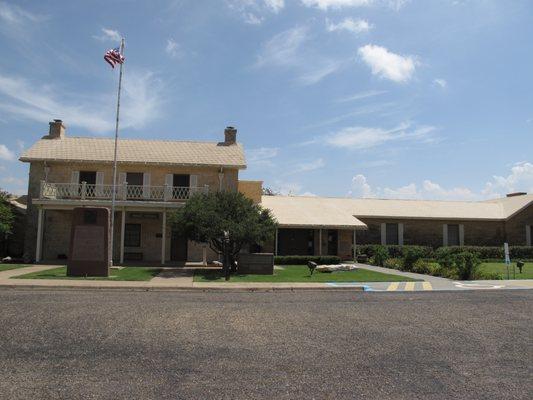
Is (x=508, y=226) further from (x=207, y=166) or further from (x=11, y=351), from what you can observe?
(x=11, y=351)

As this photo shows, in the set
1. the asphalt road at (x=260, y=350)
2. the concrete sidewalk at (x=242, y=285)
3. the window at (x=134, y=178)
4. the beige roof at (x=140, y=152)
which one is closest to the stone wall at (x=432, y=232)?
the beige roof at (x=140, y=152)

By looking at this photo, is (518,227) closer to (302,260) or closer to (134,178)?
(302,260)

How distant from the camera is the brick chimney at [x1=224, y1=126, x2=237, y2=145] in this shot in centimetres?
2930

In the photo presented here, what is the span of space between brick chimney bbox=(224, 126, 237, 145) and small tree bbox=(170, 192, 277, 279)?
887 cm

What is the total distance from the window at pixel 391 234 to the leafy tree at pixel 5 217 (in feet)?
75.1

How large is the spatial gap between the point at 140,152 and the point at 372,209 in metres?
16.4

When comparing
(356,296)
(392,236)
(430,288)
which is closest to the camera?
(356,296)

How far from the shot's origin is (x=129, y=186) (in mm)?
25156

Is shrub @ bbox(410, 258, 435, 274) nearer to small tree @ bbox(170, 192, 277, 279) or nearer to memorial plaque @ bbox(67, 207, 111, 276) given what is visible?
small tree @ bbox(170, 192, 277, 279)

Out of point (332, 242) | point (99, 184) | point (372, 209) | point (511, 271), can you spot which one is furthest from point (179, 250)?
point (511, 271)

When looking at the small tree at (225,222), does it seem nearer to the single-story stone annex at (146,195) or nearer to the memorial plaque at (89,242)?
the memorial plaque at (89,242)

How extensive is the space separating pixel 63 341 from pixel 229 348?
94.4 inches

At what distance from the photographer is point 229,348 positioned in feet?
22.8

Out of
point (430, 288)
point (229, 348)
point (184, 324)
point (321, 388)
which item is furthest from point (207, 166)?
point (321, 388)
